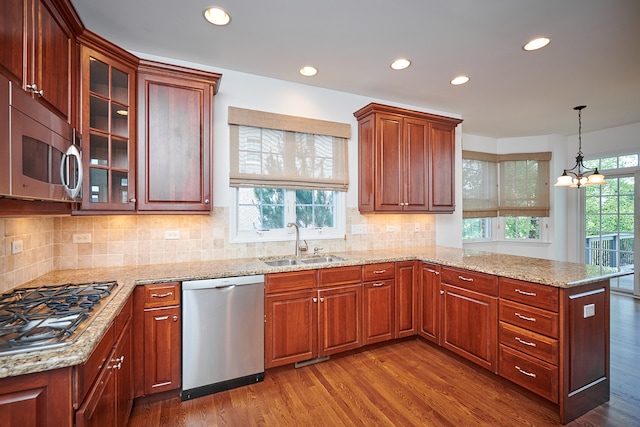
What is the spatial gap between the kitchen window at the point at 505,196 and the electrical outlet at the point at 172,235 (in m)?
4.39

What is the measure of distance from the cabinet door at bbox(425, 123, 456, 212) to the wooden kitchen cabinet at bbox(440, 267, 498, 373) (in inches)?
40.4

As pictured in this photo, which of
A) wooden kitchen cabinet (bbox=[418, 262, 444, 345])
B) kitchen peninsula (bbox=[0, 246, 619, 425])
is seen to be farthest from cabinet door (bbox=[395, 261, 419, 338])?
kitchen peninsula (bbox=[0, 246, 619, 425])

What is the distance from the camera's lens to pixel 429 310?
3.04m

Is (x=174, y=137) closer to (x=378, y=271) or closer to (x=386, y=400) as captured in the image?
(x=378, y=271)

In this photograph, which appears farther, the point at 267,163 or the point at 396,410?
the point at 267,163

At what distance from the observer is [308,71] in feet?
9.57

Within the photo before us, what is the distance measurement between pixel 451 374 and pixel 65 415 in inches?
102

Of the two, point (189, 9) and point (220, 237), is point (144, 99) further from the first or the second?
point (220, 237)

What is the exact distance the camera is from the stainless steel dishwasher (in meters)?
2.20

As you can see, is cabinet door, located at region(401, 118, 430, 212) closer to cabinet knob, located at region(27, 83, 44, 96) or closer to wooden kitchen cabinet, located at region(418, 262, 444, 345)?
wooden kitchen cabinet, located at region(418, 262, 444, 345)

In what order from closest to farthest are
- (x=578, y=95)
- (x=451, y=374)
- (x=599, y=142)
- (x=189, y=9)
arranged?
(x=189, y=9)
(x=451, y=374)
(x=578, y=95)
(x=599, y=142)

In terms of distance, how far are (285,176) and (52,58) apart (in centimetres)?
186

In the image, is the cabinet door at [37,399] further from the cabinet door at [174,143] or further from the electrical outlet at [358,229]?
the electrical outlet at [358,229]

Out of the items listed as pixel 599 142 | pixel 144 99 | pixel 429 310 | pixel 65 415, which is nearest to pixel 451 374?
pixel 429 310
